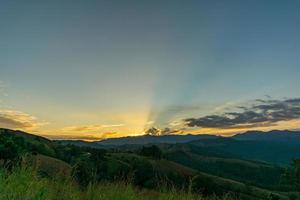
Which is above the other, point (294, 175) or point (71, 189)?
point (294, 175)

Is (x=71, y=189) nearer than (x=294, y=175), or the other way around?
(x=71, y=189)

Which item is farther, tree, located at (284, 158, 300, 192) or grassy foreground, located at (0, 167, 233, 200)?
tree, located at (284, 158, 300, 192)

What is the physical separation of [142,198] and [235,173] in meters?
140

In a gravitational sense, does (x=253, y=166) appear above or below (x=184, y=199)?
above

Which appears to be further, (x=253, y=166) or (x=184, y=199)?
(x=253, y=166)

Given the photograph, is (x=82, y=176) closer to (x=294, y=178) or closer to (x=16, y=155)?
(x=16, y=155)

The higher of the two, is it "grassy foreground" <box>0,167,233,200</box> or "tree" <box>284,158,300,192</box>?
"tree" <box>284,158,300,192</box>

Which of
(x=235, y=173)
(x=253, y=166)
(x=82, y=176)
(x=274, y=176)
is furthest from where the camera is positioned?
(x=253, y=166)

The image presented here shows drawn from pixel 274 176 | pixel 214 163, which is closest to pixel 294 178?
pixel 274 176

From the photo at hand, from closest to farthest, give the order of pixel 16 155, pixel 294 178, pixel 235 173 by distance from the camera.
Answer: pixel 16 155, pixel 294 178, pixel 235 173

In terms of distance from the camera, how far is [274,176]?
13388cm

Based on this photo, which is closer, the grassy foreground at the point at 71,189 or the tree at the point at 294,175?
the grassy foreground at the point at 71,189

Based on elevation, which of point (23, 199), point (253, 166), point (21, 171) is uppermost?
point (253, 166)

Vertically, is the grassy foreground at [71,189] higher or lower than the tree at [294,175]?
lower
